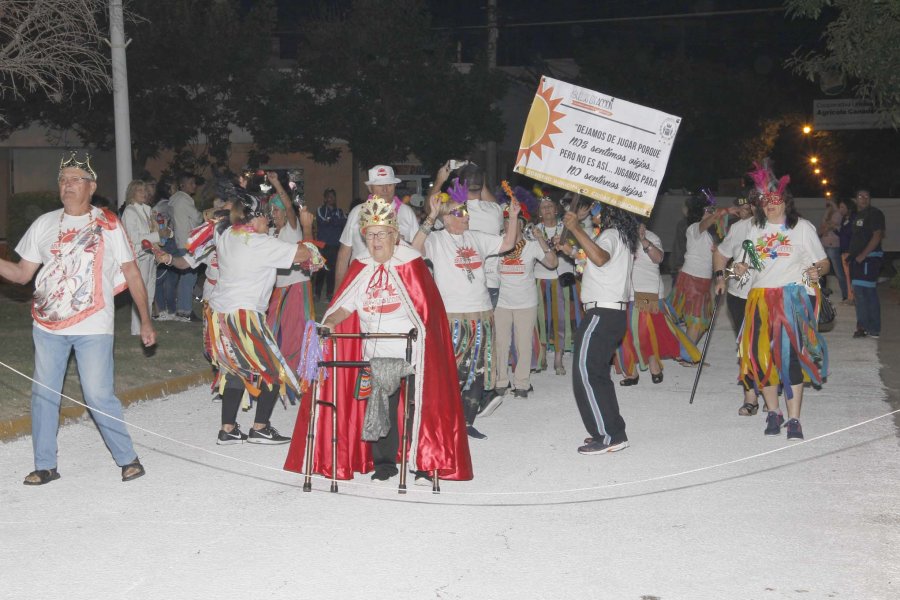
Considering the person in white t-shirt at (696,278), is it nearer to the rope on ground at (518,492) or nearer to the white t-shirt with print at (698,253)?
the white t-shirt with print at (698,253)

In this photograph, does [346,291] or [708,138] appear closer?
[346,291]

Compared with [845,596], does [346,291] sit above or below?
above

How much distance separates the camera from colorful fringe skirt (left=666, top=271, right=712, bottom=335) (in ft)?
41.3

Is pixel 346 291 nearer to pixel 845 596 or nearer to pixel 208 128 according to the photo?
pixel 845 596

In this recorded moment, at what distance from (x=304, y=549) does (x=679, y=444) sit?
367cm

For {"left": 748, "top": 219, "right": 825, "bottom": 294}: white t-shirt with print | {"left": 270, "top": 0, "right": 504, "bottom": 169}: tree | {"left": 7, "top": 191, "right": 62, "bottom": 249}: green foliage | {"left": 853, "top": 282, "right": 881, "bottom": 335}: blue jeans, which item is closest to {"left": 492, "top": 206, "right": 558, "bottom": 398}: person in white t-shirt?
{"left": 748, "top": 219, "right": 825, "bottom": 294}: white t-shirt with print

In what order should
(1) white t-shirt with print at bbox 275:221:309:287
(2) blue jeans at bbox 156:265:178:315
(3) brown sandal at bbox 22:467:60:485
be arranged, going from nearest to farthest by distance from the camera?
1. (3) brown sandal at bbox 22:467:60:485
2. (1) white t-shirt with print at bbox 275:221:309:287
3. (2) blue jeans at bbox 156:265:178:315

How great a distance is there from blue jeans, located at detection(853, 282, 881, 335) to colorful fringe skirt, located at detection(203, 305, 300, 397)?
968 cm

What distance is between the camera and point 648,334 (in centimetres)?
1155

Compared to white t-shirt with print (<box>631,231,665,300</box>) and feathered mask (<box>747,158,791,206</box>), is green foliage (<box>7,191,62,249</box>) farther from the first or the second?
feathered mask (<box>747,158,791,206</box>)

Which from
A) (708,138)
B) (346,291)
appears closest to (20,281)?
(346,291)

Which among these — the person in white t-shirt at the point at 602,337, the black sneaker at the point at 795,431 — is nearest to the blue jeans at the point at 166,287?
the person in white t-shirt at the point at 602,337

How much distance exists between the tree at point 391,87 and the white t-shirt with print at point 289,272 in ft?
64.6

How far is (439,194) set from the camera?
836 centimetres
